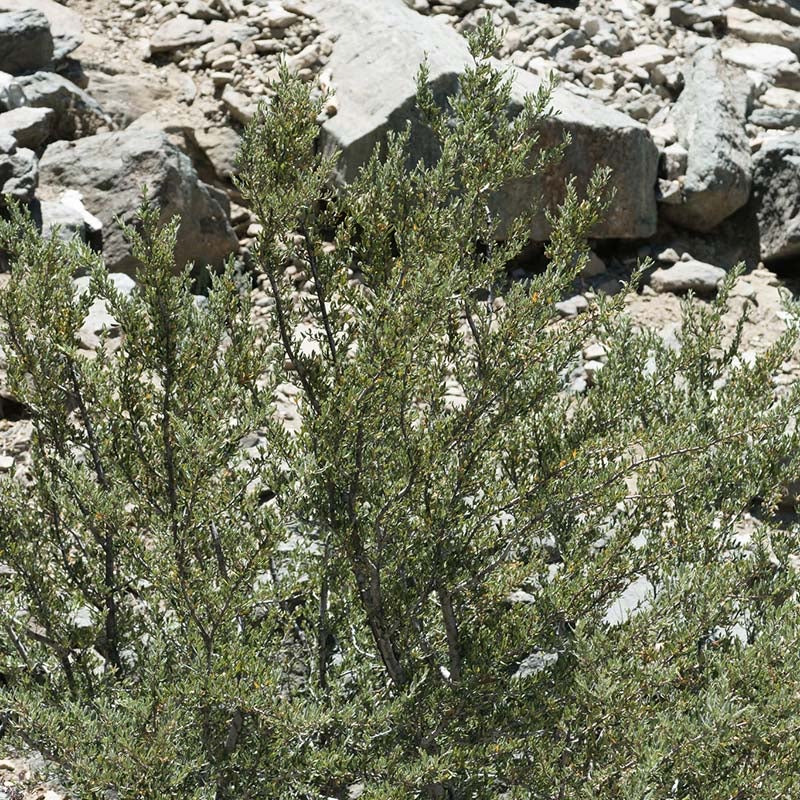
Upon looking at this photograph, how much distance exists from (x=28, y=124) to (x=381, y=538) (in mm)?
6392

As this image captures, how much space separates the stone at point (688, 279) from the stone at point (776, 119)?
7.25 ft

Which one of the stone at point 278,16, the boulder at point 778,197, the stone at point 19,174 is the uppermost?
the stone at point 278,16

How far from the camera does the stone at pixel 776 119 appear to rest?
11164 mm

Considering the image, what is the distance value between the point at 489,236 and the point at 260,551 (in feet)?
4.92

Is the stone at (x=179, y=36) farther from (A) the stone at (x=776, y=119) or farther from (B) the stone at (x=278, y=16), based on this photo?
(A) the stone at (x=776, y=119)

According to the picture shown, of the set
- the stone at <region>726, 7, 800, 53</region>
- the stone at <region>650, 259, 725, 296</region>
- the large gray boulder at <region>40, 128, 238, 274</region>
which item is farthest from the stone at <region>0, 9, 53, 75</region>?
the stone at <region>726, 7, 800, 53</region>

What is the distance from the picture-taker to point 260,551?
3535mm

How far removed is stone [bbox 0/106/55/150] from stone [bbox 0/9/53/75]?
90 centimetres

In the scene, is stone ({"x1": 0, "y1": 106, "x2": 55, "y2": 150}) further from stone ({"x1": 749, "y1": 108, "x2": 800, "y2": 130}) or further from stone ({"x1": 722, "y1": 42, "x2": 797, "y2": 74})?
stone ({"x1": 722, "y1": 42, "x2": 797, "y2": 74})

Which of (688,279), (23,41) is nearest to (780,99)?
(688,279)

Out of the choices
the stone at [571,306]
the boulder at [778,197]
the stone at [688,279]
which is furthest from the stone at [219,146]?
the boulder at [778,197]

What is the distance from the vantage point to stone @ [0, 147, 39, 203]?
7898 mm

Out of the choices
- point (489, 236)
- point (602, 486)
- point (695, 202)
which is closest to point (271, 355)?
point (489, 236)

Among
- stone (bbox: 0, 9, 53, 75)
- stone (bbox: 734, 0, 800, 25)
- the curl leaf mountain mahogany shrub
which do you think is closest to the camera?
the curl leaf mountain mahogany shrub
